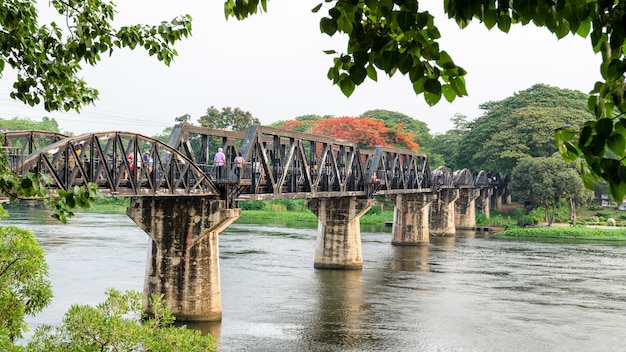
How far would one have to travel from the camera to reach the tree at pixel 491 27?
12.0ft

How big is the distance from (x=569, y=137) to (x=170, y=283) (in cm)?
2452

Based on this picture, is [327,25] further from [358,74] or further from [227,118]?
[227,118]

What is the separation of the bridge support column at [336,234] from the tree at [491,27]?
4019 cm

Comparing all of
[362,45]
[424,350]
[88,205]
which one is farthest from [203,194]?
[362,45]

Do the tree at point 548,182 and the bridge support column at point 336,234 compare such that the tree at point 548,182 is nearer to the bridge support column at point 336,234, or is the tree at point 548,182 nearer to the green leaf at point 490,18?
the bridge support column at point 336,234

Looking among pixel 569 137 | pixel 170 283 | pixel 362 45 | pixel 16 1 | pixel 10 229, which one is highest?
pixel 16 1

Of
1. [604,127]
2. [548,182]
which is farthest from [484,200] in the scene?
[604,127]

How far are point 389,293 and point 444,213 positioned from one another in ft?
132

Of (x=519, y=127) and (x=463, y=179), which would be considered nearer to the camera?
(x=463, y=179)

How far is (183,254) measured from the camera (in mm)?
27500

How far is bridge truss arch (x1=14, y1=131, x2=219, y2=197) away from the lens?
20.3 m

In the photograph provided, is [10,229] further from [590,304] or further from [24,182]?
[590,304]

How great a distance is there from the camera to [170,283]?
89.7 ft

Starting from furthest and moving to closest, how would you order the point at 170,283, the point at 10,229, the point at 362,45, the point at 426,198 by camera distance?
the point at 426,198 → the point at 170,283 → the point at 10,229 → the point at 362,45
